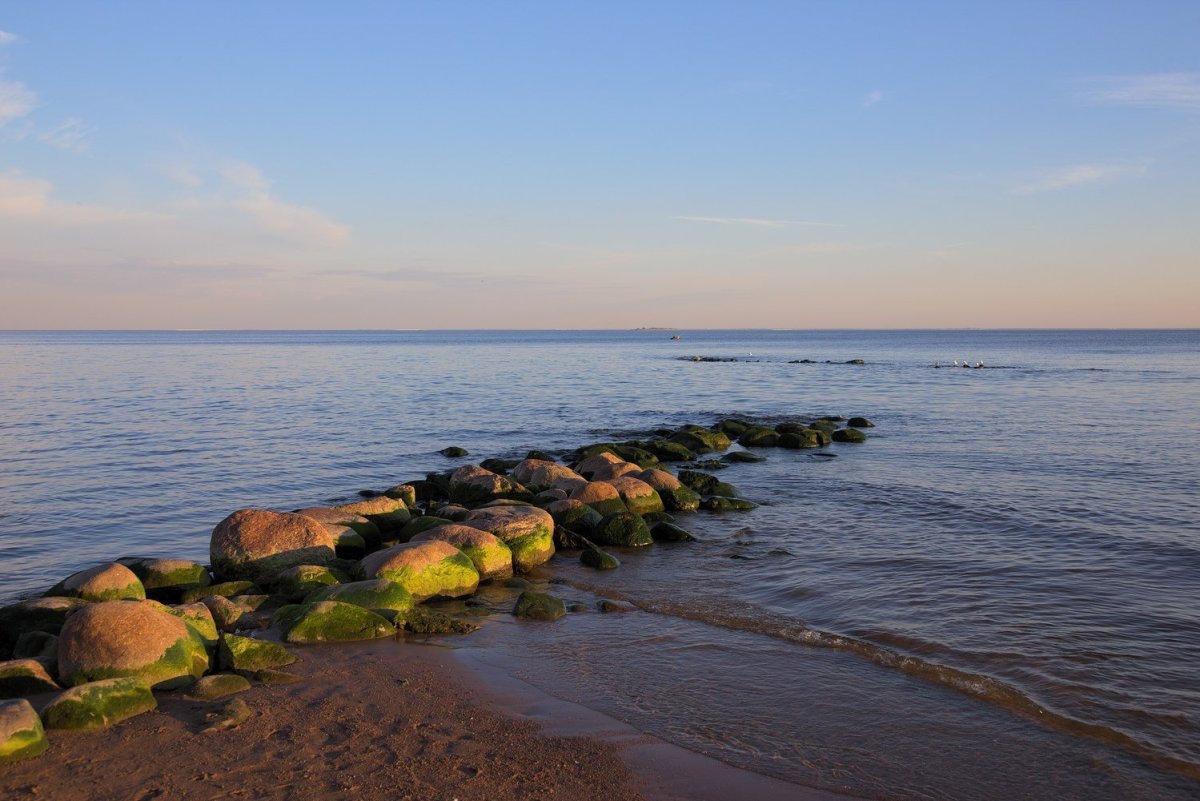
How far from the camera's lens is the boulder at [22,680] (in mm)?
8016

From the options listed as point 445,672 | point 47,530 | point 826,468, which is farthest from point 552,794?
point 826,468

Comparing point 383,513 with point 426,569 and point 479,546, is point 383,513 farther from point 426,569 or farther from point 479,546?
point 426,569

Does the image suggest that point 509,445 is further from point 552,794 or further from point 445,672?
point 552,794

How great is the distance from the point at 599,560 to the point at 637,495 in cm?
354

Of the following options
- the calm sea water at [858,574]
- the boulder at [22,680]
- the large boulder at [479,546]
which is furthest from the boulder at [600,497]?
the boulder at [22,680]

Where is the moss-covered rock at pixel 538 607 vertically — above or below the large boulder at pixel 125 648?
below

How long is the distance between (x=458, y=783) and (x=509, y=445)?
71.8ft

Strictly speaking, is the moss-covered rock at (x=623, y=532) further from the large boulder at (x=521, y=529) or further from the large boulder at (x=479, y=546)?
the large boulder at (x=479, y=546)

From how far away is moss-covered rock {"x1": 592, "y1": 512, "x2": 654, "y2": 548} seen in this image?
15234 mm

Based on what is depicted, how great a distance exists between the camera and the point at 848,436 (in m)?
28.7

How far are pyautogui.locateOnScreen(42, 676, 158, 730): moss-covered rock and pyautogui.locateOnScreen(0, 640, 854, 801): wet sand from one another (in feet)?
0.39

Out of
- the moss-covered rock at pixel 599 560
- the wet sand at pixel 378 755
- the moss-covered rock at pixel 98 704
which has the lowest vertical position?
the moss-covered rock at pixel 599 560

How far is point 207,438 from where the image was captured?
1115 inches

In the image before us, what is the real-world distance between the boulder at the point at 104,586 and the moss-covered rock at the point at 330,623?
2.12 meters
